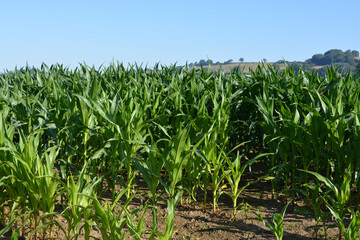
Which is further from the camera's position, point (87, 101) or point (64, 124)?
point (64, 124)

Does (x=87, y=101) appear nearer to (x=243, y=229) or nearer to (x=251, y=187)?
(x=243, y=229)

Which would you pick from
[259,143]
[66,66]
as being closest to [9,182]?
[259,143]

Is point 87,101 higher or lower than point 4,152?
higher

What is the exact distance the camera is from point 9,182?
2906mm

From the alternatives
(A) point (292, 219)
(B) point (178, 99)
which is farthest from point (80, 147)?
(A) point (292, 219)

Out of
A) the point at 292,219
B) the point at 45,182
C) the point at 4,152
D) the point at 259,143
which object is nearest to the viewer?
the point at 45,182

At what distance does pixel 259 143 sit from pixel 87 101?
206 cm

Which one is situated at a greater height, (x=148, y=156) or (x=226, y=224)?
(x=148, y=156)

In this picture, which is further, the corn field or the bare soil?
the bare soil

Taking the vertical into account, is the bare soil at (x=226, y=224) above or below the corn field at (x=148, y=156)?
below

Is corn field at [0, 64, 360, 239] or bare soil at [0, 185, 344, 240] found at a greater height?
corn field at [0, 64, 360, 239]

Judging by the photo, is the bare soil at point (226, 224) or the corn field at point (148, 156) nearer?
the corn field at point (148, 156)

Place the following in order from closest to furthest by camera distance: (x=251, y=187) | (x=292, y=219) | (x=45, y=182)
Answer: (x=45, y=182)
(x=292, y=219)
(x=251, y=187)

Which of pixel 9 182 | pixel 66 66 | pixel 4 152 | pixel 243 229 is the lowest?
pixel 243 229
